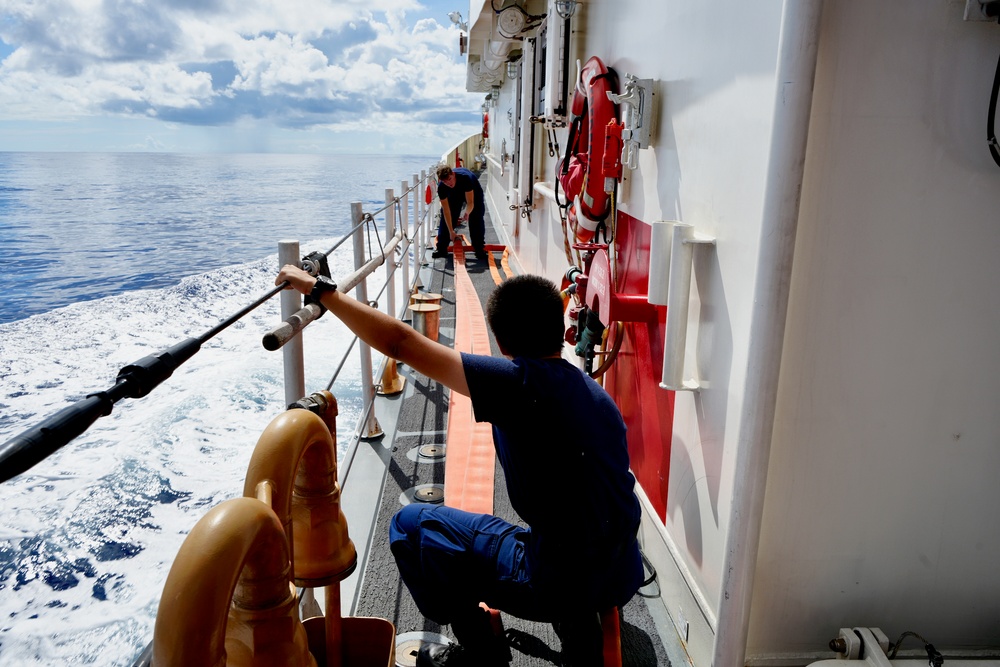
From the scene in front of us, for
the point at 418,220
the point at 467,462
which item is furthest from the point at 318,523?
the point at 418,220

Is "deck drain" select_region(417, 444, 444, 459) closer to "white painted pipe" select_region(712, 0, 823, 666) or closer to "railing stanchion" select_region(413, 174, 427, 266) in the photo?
"white painted pipe" select_region(712, 0, 823, 666)

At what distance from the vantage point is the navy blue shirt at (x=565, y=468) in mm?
1411

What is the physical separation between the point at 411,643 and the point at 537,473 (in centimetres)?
72

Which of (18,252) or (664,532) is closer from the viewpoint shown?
(664,532)

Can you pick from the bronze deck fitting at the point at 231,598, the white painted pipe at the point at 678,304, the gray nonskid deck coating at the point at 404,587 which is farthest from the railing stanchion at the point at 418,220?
the bronze deck fitting at the point at 231,598

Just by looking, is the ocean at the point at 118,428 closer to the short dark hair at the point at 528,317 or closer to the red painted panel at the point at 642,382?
the short dark hair at the point at 528,317

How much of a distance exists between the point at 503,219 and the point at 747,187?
881cm

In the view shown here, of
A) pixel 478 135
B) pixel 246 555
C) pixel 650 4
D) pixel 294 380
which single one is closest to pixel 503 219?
pixel 650 4

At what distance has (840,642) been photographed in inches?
61.3

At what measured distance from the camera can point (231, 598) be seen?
0.67 metres

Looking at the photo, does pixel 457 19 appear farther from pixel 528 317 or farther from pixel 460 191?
pixel 528 317

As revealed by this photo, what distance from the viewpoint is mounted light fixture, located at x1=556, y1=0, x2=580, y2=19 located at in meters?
3.12

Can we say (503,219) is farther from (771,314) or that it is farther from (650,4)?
(771,314)

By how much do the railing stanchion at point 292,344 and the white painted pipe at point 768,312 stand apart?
971 mm
